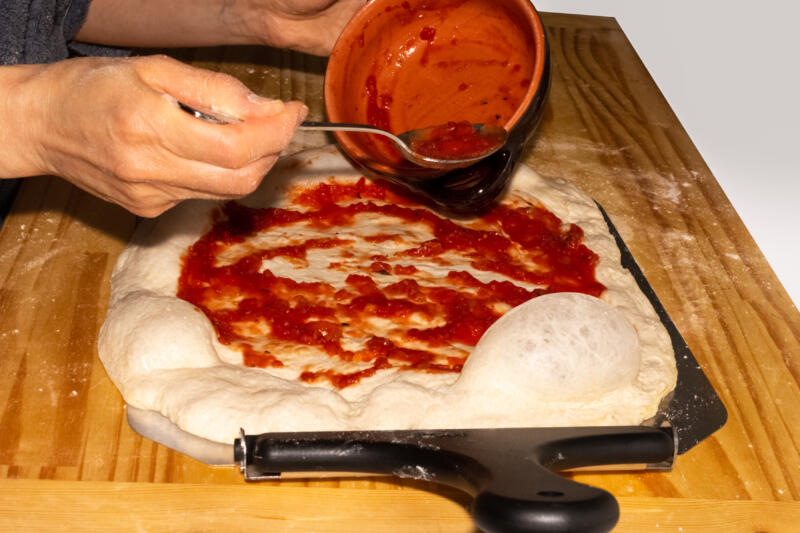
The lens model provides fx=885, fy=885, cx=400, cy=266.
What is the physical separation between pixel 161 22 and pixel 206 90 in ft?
5.33

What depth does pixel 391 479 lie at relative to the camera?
73.5 inches

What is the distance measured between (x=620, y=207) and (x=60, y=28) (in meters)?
1.86

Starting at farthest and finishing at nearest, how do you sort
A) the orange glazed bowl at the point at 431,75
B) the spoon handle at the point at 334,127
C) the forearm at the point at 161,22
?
the forearm at the point at 161,22 → the orange glazed bowl at the point at 431,75 → the spoon handle at the point at 334,127

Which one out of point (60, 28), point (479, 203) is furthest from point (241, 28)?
point (479, 203)

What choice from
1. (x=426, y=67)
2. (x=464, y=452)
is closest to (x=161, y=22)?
(x=426, y=67)

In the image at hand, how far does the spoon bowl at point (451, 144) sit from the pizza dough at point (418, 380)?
443mm

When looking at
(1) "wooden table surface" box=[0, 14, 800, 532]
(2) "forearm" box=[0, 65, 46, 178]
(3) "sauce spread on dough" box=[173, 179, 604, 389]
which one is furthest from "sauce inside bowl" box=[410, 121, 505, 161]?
(2) "forearm" box=[0, 65, 46, 178]

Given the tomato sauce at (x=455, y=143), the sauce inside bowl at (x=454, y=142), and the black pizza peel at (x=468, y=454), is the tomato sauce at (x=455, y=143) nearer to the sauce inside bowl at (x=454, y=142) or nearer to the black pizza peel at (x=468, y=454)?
the sauce inside bowl at (x=454, y=142)

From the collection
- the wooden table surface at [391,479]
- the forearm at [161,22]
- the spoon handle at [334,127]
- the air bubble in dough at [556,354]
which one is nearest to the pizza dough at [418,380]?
the air bubble in dough at [556,354]

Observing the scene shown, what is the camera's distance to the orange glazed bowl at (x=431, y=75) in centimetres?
244

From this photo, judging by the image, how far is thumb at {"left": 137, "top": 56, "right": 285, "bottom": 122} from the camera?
159cm

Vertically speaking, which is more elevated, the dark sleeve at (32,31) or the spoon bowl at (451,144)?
the spoon bowl at (451,144)

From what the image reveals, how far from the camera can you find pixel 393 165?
A: 7.98 feet

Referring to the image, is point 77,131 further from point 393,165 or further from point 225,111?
point 393,165
